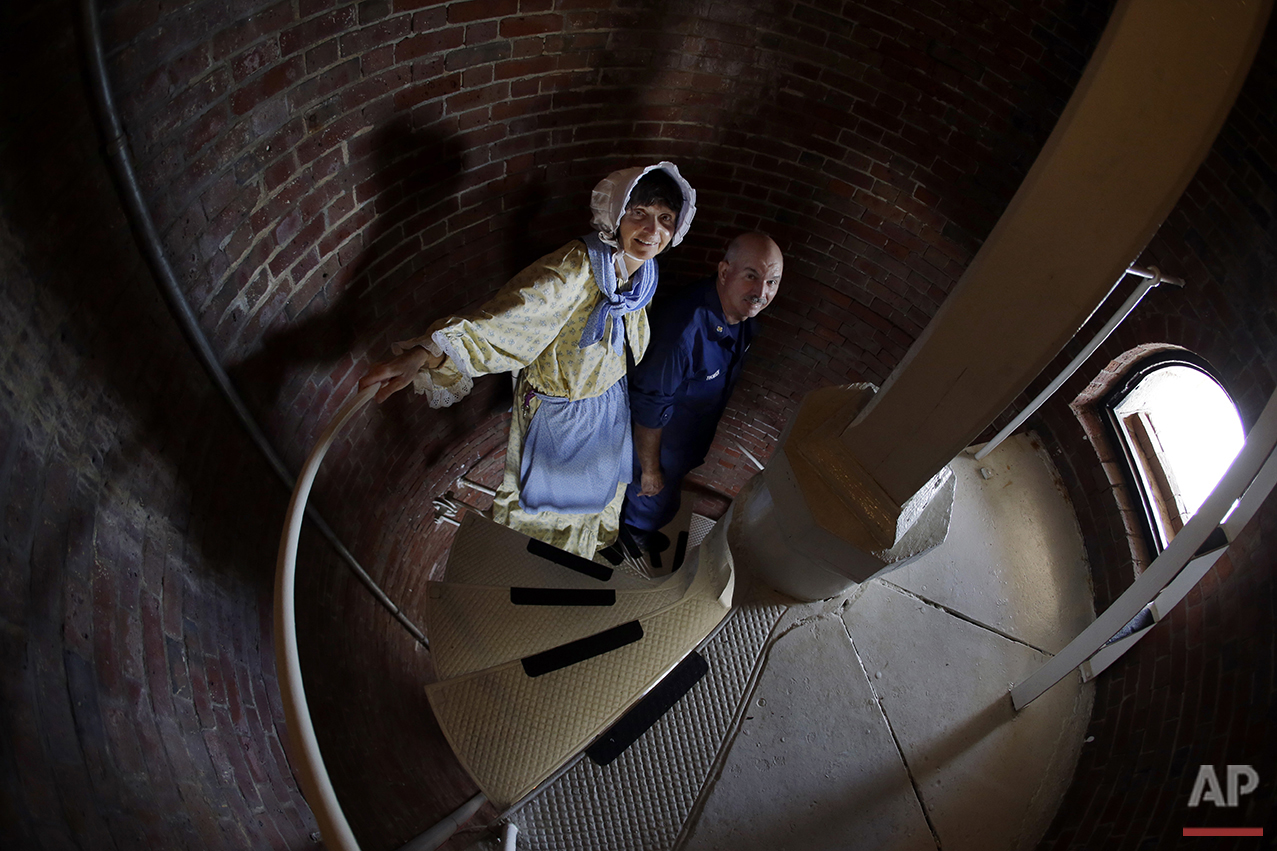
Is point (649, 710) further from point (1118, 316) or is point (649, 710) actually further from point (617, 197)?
point (1118, 316)

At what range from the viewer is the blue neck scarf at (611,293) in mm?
2977

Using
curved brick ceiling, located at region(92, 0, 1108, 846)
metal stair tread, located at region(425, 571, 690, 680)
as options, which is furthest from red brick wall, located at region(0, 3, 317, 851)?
metal stair tread, located at region(425, 571, 690, 680)

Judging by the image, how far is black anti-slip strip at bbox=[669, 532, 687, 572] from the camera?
18.0ft

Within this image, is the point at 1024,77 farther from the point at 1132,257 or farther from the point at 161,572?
the point at 161,572

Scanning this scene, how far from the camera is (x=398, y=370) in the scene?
2463 mm

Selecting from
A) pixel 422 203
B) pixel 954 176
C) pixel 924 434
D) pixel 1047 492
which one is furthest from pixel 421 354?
pixel 1047 492

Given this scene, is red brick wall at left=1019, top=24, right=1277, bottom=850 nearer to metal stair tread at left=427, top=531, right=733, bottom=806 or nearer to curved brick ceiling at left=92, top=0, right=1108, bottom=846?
curved brick ceiling at left=92, top=0, right=1108, bottom=846

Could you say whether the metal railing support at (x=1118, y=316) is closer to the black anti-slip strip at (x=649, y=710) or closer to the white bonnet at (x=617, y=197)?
the white bonnet at (x=617, y=197)

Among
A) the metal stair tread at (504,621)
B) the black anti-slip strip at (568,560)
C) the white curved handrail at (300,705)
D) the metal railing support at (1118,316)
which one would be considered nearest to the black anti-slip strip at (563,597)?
the metal stair tread at (504,621)

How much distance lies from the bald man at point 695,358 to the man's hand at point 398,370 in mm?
1349

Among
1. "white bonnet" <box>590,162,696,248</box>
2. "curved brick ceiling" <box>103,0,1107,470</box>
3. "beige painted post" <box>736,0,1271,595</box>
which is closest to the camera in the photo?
"beige painted post" <box>736,0,1271,595</box>

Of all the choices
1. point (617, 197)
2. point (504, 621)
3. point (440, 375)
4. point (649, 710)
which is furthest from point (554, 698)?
point (617, 197)

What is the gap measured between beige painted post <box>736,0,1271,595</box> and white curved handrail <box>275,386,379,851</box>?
5.90 ft

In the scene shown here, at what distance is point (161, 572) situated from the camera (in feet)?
6.67
